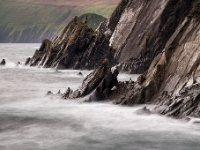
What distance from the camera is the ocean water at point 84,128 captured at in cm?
3769

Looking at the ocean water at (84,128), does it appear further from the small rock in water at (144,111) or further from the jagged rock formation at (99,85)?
the jagged rock formation at (99,85)

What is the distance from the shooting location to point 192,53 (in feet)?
172

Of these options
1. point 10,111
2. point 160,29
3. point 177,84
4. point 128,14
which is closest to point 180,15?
point 160,29

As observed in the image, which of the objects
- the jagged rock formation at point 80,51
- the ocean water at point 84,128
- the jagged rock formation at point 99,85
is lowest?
the ocean water at point 84,128

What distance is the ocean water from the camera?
37688 millimetres

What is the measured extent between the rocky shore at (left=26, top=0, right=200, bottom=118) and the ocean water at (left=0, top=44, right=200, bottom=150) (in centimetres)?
252

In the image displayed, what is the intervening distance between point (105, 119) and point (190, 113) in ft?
30.8

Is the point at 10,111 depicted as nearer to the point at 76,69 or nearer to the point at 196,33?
the point at 196,33

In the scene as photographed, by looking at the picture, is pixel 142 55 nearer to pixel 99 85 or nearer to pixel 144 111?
pixel 99 85

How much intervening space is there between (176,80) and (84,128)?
1366 centimetres

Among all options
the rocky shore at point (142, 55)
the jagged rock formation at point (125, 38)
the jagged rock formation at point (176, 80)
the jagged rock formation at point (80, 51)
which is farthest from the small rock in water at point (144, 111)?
the jagged rock formation at point (80, 51)

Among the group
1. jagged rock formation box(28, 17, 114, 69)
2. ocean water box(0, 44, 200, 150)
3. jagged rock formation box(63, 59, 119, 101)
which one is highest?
jagged rock formation box(28, 17, 114, 69)

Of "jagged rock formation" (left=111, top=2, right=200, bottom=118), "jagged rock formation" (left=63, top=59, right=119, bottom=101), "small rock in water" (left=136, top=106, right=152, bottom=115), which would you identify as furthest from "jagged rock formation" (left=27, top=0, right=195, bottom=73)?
"small rock in water" (left=136, top=106, right=152, bottom=115)

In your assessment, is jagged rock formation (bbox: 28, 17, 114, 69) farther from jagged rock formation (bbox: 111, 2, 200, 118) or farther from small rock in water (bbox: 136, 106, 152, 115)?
small rock in water (bbox: 136, 106, 152, 115)
